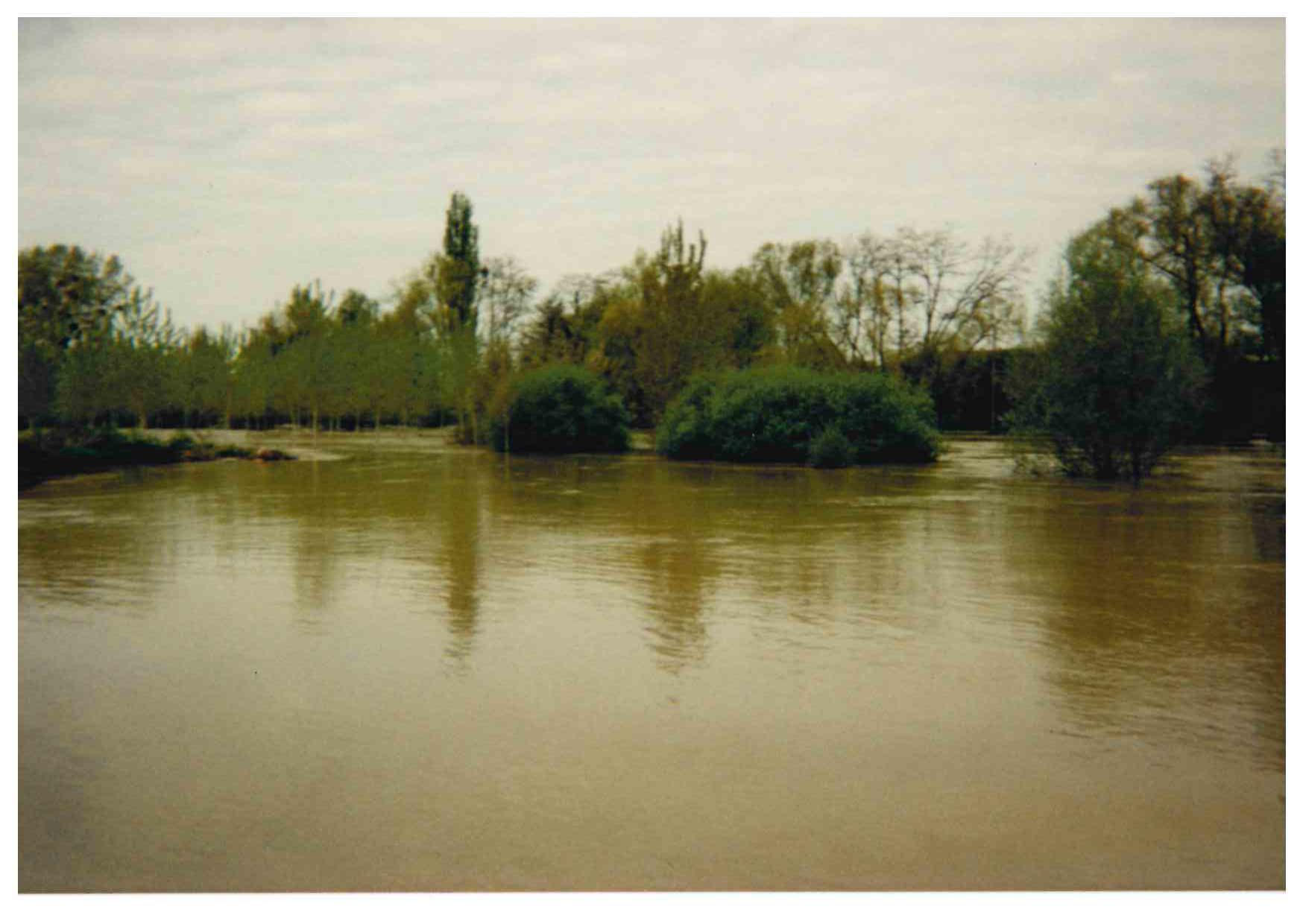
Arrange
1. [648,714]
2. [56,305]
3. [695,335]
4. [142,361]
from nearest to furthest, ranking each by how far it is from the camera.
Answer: [648,714] → [56,305] → [142,361] → [695,335]

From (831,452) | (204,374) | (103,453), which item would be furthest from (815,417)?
(204,374)

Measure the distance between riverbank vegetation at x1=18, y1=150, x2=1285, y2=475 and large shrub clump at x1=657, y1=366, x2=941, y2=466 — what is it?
9cm

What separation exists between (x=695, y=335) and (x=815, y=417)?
7.23 meters

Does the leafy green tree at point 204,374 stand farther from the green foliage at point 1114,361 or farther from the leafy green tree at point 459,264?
the green foliage at point 1114,361

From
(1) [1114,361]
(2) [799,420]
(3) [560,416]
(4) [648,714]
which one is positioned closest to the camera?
(4) [648,714]

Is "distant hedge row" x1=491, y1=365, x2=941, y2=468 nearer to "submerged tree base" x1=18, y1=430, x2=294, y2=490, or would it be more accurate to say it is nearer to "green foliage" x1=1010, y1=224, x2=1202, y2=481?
"green foliage" x1=1010, y1=224, x2=1202, y2=481

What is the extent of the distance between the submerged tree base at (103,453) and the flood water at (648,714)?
1000 centimetres

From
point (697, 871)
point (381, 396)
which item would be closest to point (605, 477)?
point (697, 871)

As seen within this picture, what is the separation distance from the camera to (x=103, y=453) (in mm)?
22469

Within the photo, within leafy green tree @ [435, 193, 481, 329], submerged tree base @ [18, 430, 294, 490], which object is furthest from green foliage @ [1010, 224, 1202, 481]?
leafy green tree @ [435, 193, 481, 329]

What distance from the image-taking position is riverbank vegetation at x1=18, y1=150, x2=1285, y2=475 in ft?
52.0

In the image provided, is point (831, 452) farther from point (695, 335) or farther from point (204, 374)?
point (204, 374)
